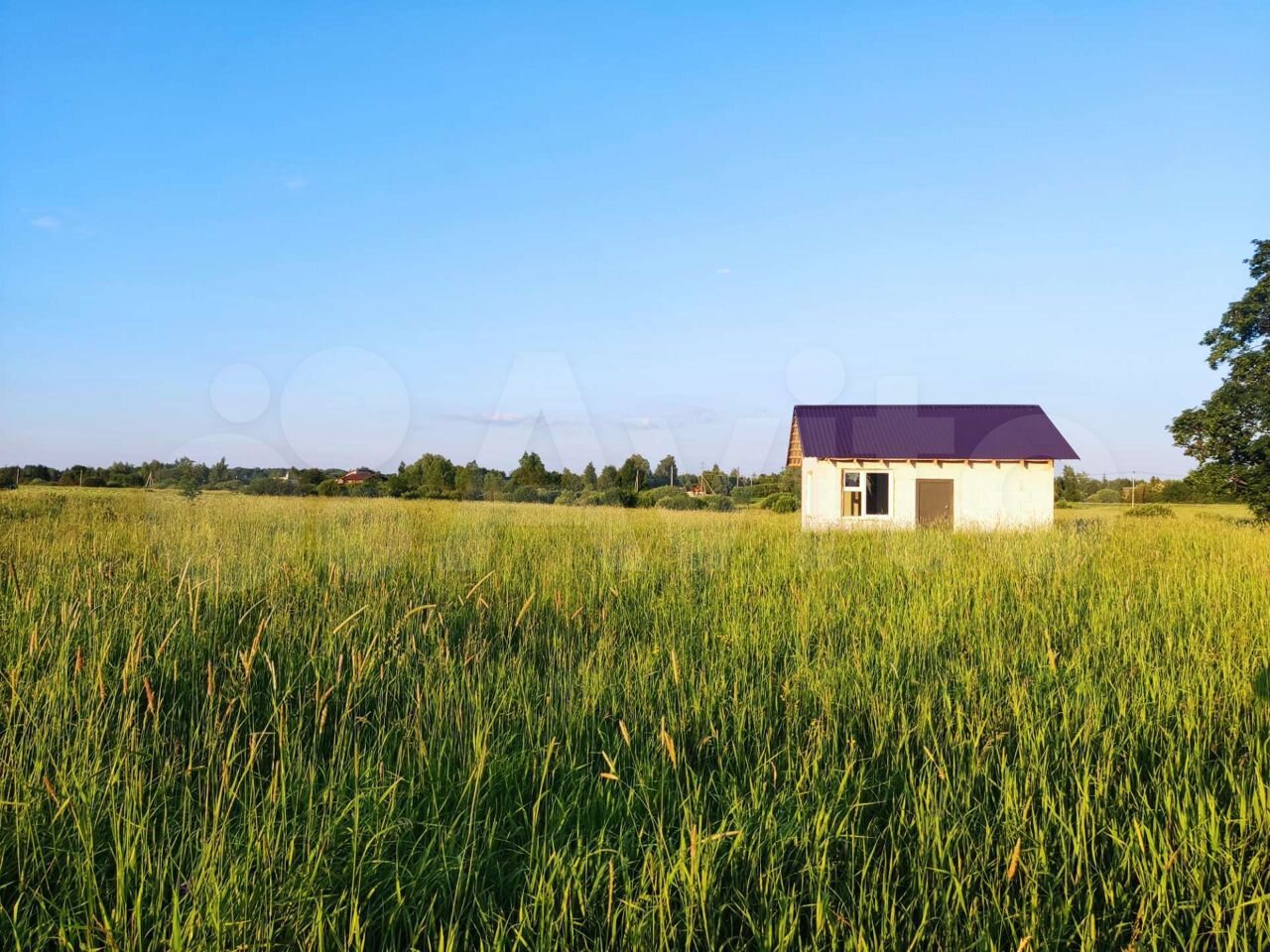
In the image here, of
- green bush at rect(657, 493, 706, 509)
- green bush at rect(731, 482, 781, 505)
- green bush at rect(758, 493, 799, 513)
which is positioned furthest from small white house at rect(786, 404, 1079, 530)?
green bush at rect(758, 493, 799, 513)

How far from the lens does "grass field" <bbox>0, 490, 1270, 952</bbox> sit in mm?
2199

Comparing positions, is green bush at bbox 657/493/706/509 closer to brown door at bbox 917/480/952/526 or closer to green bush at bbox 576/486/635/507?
green bush at bbox 576/486/635/507

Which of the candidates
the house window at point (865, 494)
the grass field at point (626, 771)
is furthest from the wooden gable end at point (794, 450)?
the grass field at point (626, 771)

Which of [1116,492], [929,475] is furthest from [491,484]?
[1116,492]

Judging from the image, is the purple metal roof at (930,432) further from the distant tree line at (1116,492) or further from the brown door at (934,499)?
the distant tree line at (1116,492)

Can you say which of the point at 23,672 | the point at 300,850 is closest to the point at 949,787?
the point at 300,850

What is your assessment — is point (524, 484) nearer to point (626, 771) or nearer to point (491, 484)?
point (491, 484)

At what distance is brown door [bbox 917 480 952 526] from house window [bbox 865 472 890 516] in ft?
3.32

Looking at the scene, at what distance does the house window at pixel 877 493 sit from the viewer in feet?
68.9

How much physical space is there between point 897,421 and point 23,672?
865 inches

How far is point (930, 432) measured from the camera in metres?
21.8

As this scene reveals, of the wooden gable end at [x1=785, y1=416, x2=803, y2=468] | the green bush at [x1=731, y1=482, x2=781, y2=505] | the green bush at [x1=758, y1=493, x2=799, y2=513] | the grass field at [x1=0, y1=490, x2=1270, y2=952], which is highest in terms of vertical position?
the wooden gable end at [x1=785, y1=416, x2=803, y2=468]

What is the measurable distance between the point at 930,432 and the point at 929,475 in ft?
5.65

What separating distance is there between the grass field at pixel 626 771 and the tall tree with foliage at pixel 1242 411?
46.0ft
